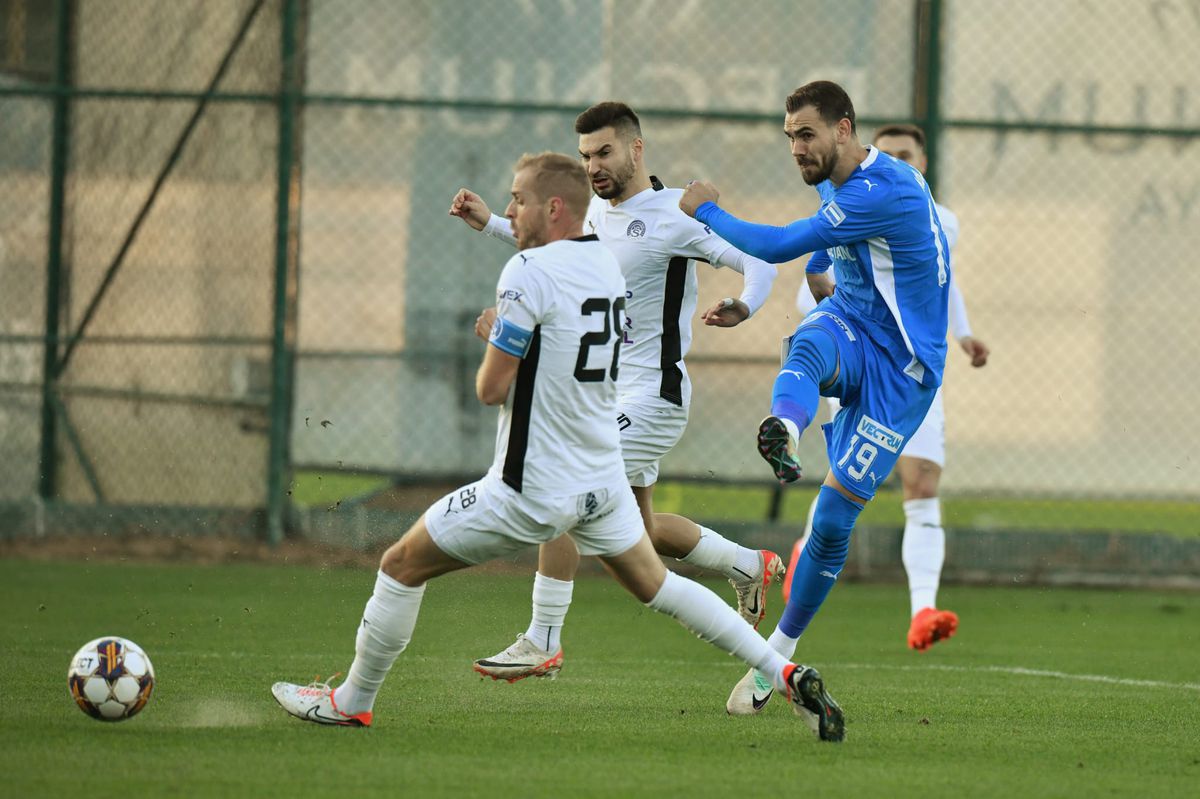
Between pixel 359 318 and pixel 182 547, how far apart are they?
189 cm

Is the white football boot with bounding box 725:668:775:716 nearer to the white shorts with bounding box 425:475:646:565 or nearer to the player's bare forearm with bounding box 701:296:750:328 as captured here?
the white shorts with bounding box 425:475:646:565

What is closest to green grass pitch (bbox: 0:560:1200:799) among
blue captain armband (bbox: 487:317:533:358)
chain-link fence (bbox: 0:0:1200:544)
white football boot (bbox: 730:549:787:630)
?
white football boot (bbox: 730:549:787:630)

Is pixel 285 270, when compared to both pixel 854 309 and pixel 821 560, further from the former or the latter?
pixel 821 560

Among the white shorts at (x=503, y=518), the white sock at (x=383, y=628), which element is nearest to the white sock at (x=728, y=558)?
the white shorts at (x=503, y=518)

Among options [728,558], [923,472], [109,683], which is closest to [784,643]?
[728,558]

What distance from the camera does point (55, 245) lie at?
12.0 metres

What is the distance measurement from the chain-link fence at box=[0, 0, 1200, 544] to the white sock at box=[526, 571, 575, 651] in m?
5.28

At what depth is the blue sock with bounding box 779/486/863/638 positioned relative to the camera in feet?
21.3

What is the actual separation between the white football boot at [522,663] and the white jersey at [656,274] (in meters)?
1.15

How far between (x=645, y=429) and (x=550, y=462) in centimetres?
170

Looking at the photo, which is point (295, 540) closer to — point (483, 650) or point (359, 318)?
point (359, 318)

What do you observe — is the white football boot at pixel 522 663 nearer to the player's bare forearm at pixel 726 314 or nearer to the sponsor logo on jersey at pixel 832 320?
the player's bare forearm at pixel 726 314

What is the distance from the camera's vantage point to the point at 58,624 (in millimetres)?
8320

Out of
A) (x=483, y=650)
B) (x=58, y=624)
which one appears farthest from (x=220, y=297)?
Answer: (x=483, y=650)
